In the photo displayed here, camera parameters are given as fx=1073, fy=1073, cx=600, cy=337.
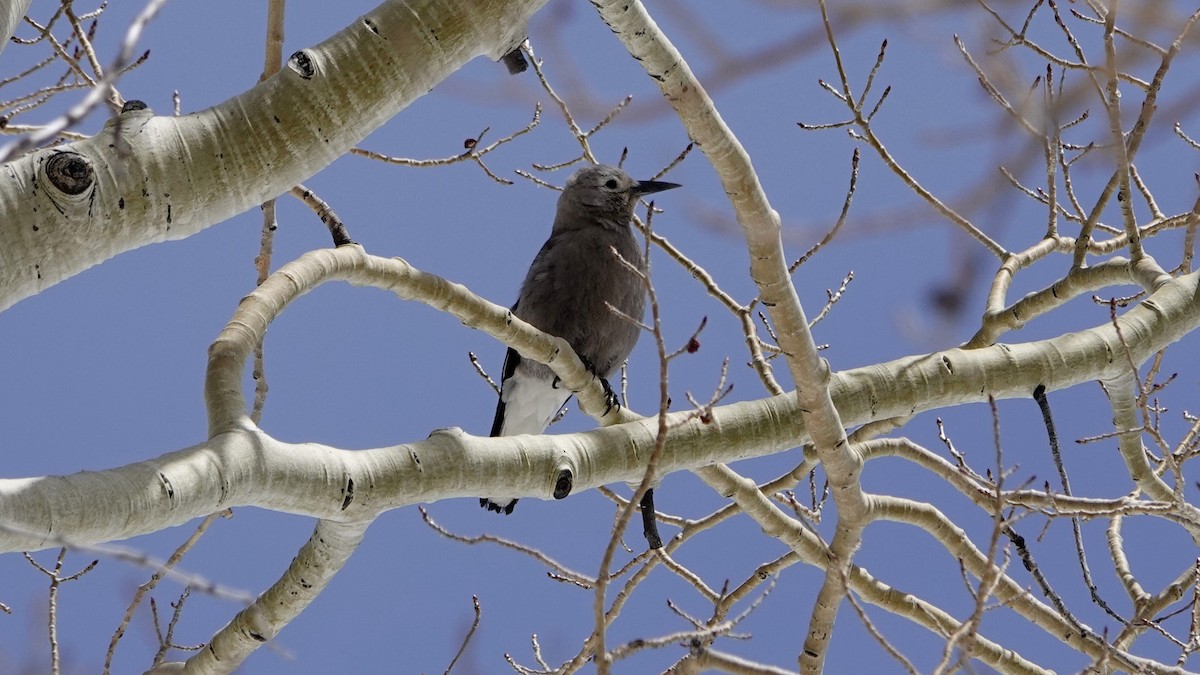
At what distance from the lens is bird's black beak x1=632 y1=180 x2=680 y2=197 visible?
4109 millimetres

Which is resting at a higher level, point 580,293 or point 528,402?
point 580,293

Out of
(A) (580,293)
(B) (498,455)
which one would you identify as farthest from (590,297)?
(B) (498,455)

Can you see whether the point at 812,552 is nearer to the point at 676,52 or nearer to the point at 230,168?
the point at 676,52

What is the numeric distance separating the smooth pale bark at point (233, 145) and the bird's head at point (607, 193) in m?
2.45

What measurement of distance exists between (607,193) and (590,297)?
52cm

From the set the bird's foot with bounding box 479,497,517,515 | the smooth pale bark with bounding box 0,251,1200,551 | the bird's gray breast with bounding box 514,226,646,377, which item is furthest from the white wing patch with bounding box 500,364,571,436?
the smooth pale bark with bounding box 0,251,1200,551

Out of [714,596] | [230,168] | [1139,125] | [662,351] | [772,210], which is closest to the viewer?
[230,168]

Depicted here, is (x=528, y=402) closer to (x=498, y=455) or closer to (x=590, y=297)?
(x=590, y=297)

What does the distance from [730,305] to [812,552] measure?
2.30 feet

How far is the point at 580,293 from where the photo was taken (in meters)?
4.07

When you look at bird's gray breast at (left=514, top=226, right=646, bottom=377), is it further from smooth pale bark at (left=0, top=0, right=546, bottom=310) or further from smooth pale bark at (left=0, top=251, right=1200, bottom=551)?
smooth pale bark at (left=0, top=0, right=546, bottom=310)

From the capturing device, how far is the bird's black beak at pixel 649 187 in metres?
4.11

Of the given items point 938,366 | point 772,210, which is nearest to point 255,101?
point 772,210

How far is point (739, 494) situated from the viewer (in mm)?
2799
